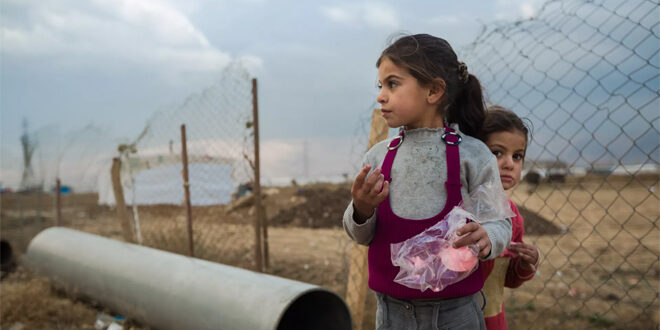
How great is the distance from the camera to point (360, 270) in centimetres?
292

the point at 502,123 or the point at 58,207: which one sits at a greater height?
the point at 502,123

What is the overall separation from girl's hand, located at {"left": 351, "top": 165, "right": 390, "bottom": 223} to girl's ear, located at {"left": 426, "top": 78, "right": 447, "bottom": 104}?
294 mm

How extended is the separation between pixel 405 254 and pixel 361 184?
221mm

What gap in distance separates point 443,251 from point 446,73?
0.51 m

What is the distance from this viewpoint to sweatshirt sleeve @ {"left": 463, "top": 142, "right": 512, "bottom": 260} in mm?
1242

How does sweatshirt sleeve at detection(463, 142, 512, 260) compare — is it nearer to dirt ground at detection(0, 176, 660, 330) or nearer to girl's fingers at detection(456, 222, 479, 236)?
girl's fingers at detection(456, 222, 479, 236)

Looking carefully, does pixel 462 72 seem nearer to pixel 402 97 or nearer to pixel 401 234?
pixel 402 97

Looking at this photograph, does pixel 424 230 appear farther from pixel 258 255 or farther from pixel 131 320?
pixel 131 320

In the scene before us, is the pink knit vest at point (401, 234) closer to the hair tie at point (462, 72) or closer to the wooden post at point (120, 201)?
the hair tie at point (462, 72)

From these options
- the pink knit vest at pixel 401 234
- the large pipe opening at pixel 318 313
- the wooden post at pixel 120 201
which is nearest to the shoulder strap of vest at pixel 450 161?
the pink knit vest at pixel 401 234

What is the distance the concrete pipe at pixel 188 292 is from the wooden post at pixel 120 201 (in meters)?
1.11

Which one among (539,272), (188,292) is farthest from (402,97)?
(539,272)

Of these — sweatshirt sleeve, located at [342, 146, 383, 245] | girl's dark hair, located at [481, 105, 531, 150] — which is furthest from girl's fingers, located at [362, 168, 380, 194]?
girl's dark hair, located at [481, 105, 531, 150]

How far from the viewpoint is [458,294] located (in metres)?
1.29
